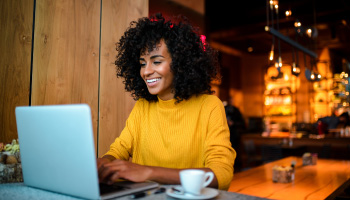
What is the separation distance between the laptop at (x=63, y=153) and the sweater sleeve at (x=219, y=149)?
1.00 ft

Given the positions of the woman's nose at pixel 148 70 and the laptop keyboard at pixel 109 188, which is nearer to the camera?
the laptop keyboard at pixel 109 188

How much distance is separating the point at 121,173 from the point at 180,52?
2.47 ft

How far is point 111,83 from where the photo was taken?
2.34 meters

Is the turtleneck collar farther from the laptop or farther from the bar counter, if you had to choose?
the bar counter

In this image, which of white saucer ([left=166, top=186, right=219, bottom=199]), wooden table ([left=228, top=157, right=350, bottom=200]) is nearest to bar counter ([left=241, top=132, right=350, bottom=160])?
wooden table ([left=228, top=157, right=350, bottom=200])

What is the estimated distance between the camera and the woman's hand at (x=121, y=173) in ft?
3.75

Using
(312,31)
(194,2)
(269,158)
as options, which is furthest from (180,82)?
(269,158)

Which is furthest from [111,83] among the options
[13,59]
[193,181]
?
[193,181]

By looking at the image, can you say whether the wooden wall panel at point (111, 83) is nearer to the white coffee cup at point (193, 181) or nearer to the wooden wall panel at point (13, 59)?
the wooden wall panel at point (13, 59)

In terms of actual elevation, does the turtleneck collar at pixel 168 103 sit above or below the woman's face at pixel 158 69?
below

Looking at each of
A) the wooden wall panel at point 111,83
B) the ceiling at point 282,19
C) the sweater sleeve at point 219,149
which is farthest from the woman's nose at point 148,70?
the ceiling at point 282,19

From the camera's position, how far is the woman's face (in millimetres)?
1617

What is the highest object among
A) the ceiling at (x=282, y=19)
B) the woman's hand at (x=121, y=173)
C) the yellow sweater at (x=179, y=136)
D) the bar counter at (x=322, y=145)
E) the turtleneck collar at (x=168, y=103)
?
the ceiling at (x=282, y=19)

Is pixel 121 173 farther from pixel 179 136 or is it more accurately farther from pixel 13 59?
pixel 13 59
